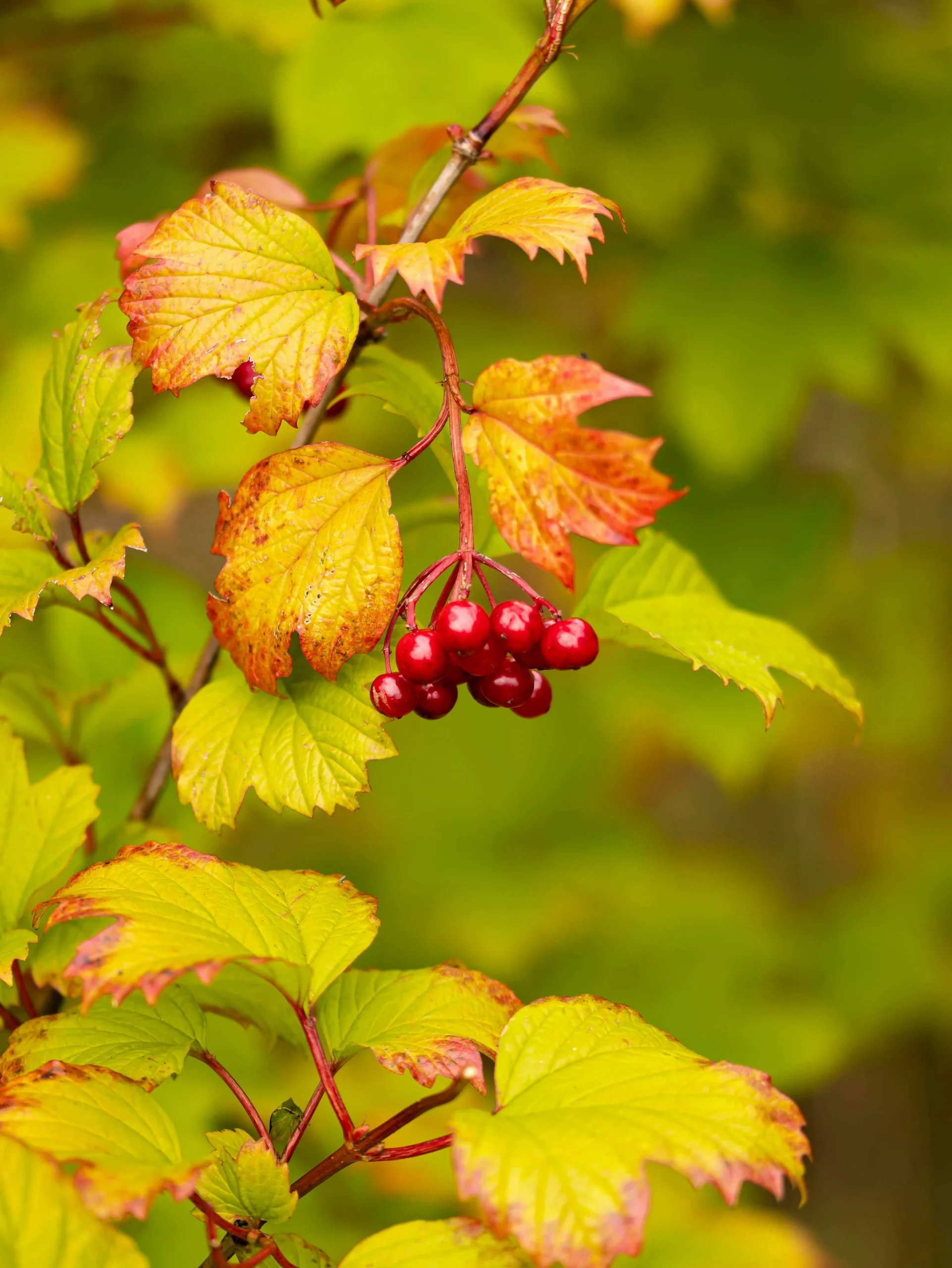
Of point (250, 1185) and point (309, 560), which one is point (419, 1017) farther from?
point (309, 560)

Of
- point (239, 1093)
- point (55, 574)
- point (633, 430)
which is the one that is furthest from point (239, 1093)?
point (633, 430)

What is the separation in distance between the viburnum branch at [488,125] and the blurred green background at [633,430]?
210 millimetres

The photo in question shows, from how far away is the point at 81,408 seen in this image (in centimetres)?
64

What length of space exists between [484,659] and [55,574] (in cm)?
28

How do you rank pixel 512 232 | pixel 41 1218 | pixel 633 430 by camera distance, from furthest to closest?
1. pixel 633 430
2. pixel 512 232
3. pixel 41 1218

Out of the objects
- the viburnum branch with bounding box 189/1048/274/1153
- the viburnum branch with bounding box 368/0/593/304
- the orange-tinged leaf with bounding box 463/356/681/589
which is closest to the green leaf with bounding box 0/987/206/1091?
the viburnum branch with bounding box 189/1048/274/1153

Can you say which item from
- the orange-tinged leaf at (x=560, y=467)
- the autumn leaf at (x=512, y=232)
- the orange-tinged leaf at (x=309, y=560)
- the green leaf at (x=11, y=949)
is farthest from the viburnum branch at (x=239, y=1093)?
the autumn leaf at (x=512, y=232)

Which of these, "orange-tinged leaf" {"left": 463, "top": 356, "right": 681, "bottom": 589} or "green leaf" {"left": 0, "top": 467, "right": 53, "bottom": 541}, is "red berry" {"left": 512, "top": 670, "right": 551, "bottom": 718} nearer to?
"orange-tinged leaf" {"left": 463, "top": 356, "right": 681, "bottom": 589}

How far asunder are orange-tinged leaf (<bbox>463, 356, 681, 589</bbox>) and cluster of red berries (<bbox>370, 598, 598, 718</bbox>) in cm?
4

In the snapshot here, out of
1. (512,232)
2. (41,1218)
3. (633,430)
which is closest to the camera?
(41,1218)

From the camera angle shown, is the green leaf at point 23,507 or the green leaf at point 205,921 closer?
the green leaf at point 205,921

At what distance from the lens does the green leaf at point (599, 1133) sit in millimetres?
434

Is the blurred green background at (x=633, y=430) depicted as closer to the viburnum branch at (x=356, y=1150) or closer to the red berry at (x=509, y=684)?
the red berry at (x=509, y=684)

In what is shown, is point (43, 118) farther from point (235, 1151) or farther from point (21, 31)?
point (235, 1151)
